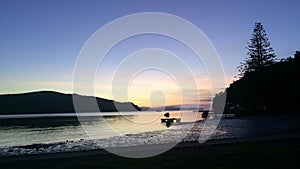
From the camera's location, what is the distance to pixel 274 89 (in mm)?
74438

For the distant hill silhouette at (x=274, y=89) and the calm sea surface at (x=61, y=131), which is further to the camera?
the distant hill silhouette at (x=274, y=89)

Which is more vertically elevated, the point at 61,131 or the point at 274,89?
the point at 274,89

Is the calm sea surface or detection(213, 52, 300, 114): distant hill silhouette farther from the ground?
detection(213, 52, 300, 114): distant hill silhouette

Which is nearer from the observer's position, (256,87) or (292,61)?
(292,61)

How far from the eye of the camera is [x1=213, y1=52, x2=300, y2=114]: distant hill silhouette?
215 ft

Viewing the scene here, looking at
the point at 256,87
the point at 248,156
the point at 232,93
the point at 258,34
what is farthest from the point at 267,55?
the point at 248,156

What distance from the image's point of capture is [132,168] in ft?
43.5

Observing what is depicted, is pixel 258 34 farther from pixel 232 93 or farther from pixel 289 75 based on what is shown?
pixel 289 75

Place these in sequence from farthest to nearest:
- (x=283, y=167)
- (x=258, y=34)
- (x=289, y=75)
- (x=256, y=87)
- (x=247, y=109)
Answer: (x=258, y=34) → (x=247, y=109) → (x=256, y=87) → (x=289, y=75) → (x=283, y=167)

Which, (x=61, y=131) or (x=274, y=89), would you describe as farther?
(x=274, y=89)

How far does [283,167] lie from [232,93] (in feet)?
281

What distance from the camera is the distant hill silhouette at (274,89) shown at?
215 ft

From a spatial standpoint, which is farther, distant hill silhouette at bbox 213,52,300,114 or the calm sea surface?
distant hill silhouette at bbox 213,52,300,114

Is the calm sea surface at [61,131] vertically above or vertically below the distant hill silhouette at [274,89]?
below
